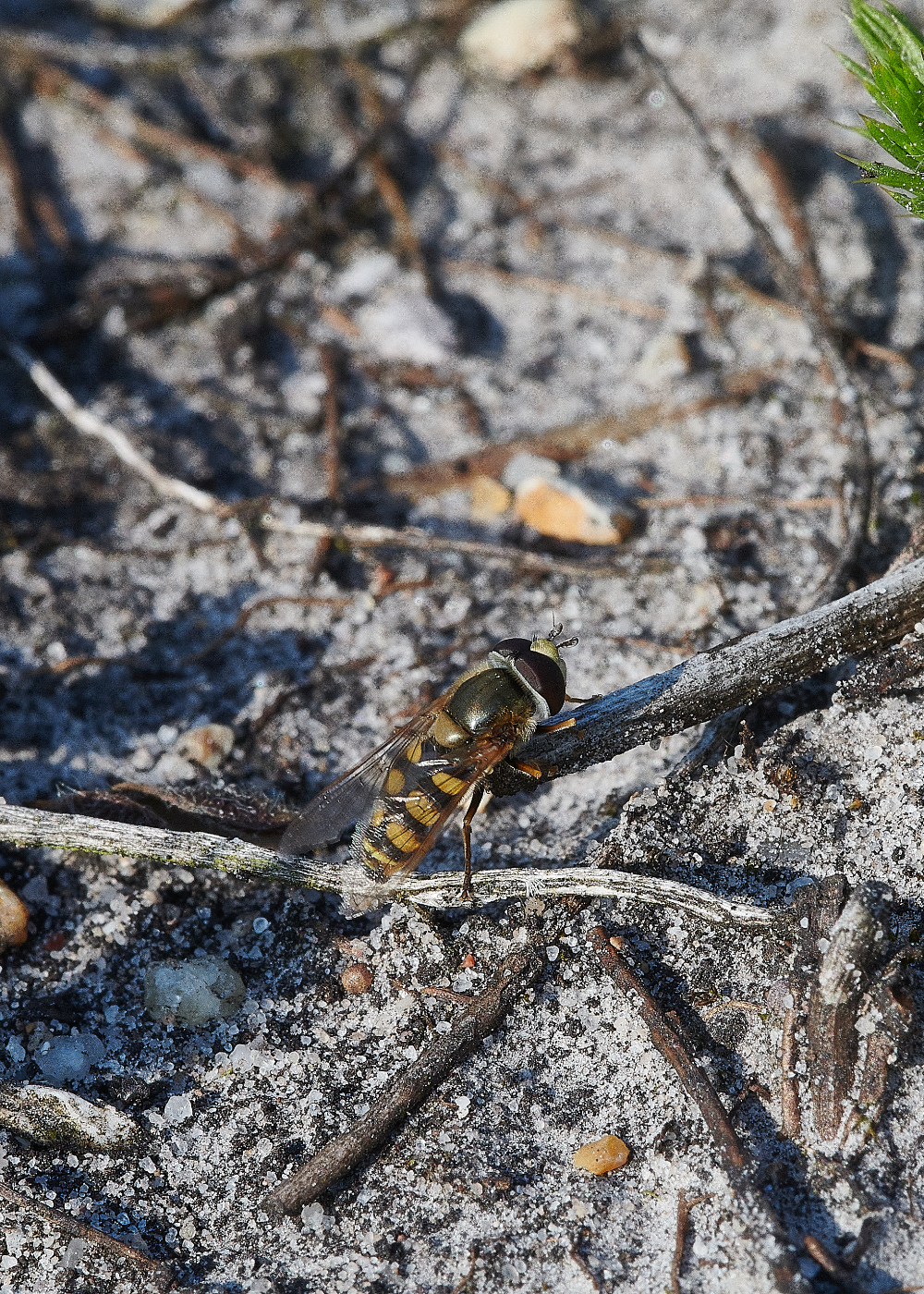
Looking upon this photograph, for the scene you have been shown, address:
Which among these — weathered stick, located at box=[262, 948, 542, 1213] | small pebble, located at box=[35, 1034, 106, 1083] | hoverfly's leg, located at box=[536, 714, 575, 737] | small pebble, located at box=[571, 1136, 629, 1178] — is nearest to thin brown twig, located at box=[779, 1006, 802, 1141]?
small pebble, located at box=[571, 1136, 629, 1178]

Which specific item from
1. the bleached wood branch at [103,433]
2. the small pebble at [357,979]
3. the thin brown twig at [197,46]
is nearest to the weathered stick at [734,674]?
the small pebble at [357,979]

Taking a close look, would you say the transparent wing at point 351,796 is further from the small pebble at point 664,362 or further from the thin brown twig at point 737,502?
the small pebble at point 664,362

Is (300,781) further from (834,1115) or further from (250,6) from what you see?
(250,6)

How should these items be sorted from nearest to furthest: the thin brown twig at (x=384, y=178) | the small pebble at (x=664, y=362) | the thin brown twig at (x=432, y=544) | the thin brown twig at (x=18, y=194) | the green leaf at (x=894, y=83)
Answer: the green leaf at (x=894, y=83) → the thin brown twig at (x=432, y=544) → the small pebble at (x=664, y=362) → the thin brown twig at (x=384, y=178) → the thin brown twig at (x=18, y=194)

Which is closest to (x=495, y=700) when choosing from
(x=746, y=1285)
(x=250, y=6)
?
(x=746, y=1285)

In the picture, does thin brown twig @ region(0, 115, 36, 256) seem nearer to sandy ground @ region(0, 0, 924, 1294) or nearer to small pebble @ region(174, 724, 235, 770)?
sandy ground @ region(0, 0, 924, 1294)

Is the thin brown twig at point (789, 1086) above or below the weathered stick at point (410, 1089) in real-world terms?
below

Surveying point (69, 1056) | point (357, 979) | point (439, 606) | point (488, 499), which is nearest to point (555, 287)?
point (488, 499)
